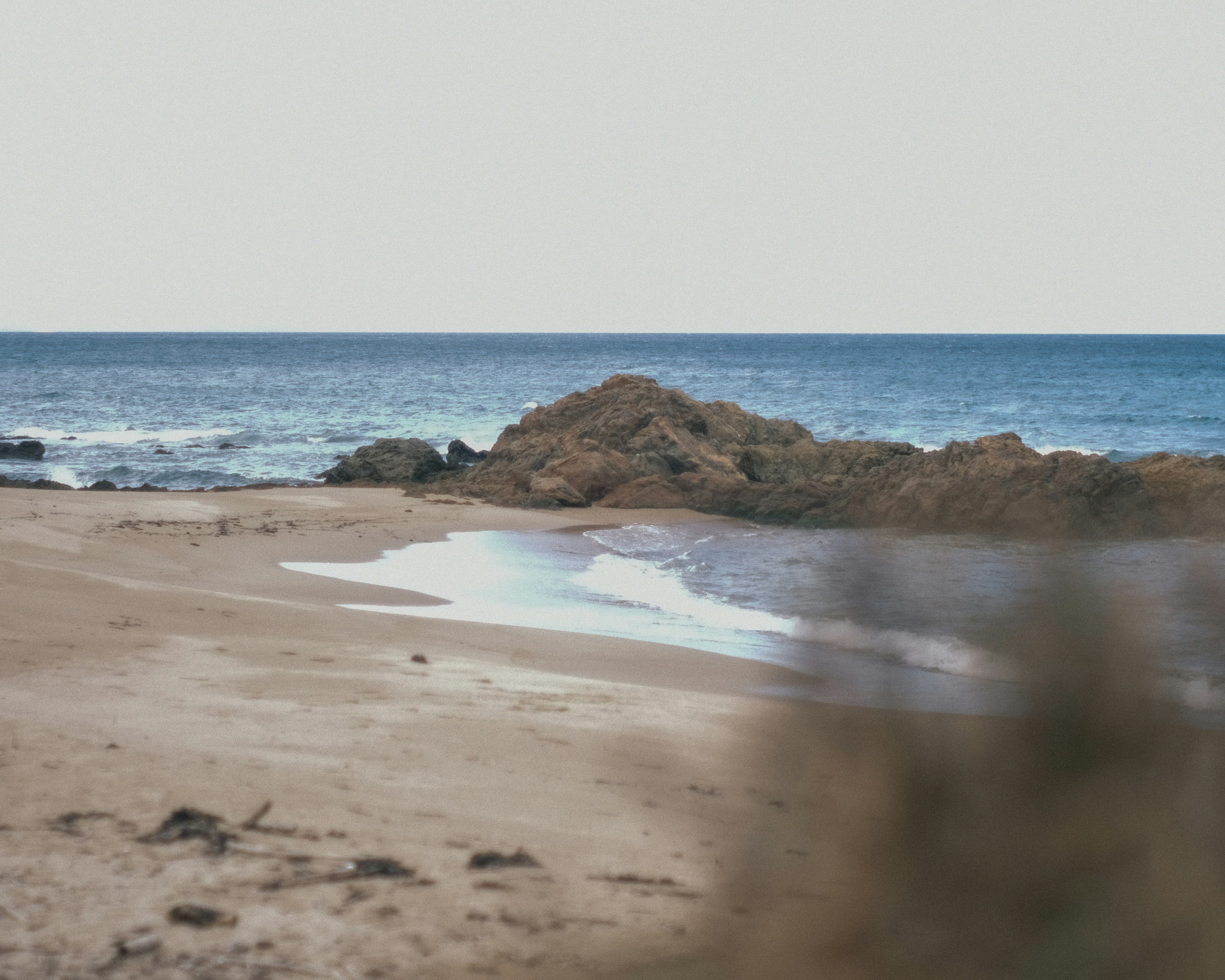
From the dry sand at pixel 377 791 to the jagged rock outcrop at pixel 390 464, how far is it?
488 inches

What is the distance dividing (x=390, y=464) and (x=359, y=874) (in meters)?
17.0

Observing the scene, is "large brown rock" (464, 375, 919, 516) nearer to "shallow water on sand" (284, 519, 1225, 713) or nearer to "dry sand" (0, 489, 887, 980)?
"shallow water on sand" (284, 519, 1225, 713)

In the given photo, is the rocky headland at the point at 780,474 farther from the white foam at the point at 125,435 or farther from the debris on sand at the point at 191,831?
the white foam at the point at 125,435

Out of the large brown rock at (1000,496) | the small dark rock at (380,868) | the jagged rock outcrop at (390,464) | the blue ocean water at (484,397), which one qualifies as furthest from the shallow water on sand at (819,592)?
the blue ocean water at (484,397)

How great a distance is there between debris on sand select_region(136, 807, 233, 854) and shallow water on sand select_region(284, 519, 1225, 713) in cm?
172

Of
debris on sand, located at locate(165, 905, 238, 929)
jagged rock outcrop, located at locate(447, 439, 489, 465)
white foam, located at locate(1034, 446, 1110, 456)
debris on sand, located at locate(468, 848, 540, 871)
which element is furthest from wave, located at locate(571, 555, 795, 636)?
white foam, located at locate(1034, 446, 1110, 456)

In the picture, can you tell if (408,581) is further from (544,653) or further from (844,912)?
(844,912)

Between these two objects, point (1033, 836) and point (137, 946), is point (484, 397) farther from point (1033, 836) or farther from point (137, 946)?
point (1033, 836)

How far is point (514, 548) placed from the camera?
11602 millimetres

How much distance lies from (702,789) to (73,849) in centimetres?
199

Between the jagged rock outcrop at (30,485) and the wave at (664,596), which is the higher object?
the wave at (664,596)

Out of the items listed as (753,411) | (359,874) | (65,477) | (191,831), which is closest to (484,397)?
(753,411)

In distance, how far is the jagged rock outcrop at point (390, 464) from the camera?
19188 mm

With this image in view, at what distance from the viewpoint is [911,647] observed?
5.68 metres
